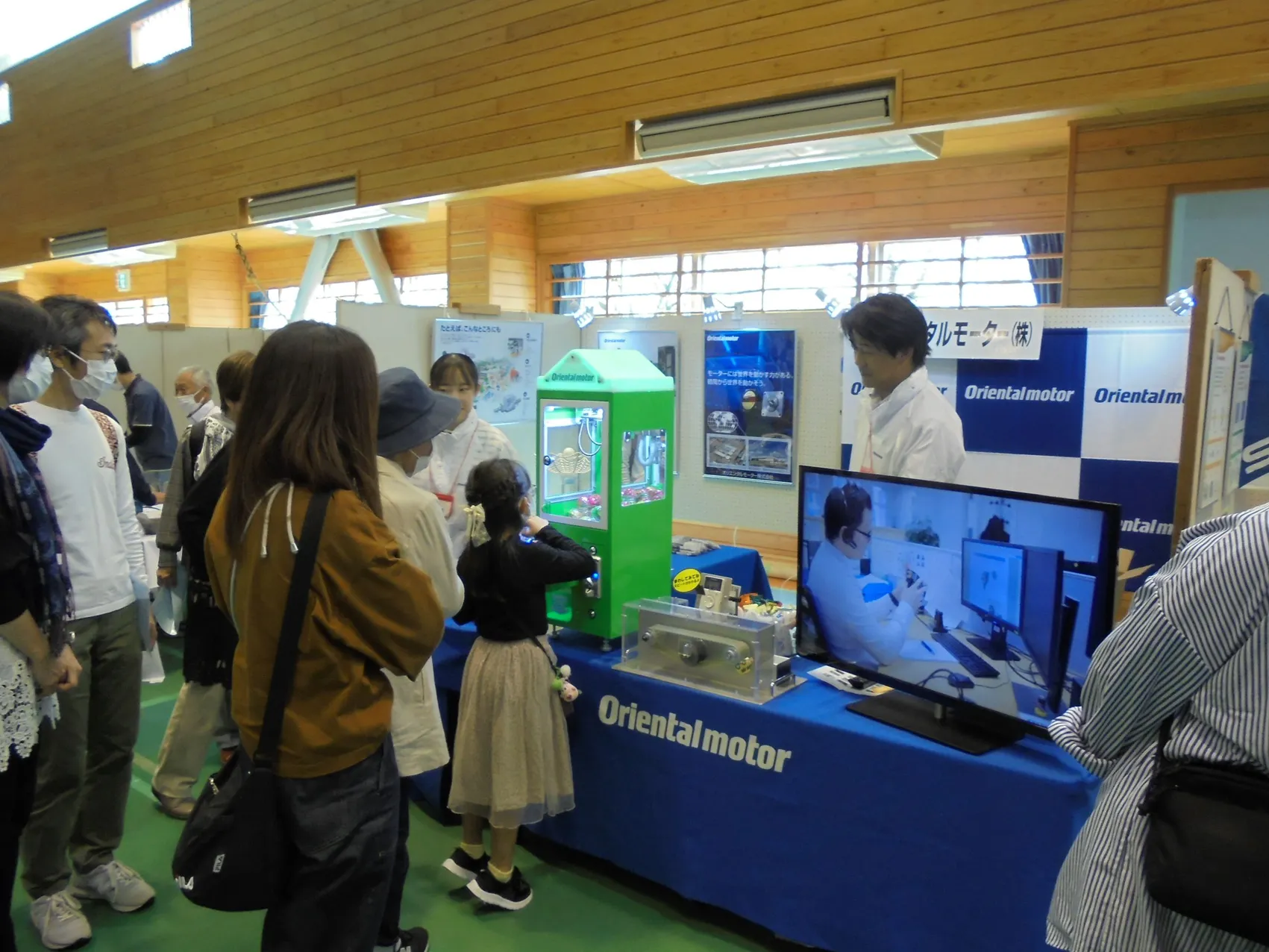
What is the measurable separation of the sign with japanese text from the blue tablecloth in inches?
77.8

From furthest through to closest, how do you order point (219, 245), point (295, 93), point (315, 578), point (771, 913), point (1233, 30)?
1. point (219, 245)
2. point (295, 93)
3. point (1233, 30)
4. point (771, 913)
5. point (315, 578)

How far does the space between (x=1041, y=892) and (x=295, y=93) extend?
23.4 feet

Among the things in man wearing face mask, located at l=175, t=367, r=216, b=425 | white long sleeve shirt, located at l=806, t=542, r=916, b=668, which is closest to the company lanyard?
man wearing face mask, located at l=175, t=367, r=216, b=425

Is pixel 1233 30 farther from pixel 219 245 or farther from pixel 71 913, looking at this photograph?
pixel 219 245

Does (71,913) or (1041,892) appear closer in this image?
(1041,892)

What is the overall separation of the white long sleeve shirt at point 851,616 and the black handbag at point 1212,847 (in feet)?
3.24

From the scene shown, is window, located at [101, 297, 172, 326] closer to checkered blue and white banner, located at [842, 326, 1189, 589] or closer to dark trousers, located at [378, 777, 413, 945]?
checkered blue and white banner, located at [842, 326, 1189, 589]

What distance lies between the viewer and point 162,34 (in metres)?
8.33

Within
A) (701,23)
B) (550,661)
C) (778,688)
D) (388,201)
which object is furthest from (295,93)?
(778,688)

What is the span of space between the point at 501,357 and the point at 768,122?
199 centimetres

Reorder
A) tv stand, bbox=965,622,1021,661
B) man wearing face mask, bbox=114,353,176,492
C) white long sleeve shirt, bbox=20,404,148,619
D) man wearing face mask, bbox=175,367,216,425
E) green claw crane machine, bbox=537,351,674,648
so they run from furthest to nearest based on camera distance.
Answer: man wearing face mask, bbox=114,353,176,492, man wearing face mask, bbox=175,367,216,425, green claw crane machine, bbox=537,351,674,648, white long sleeve shirt, bbox=20,404,148,619, tv stand, bbox=965,622,1021,661

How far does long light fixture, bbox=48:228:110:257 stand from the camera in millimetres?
9023

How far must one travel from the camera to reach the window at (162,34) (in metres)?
7.98

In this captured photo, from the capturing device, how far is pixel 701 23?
4.75m
